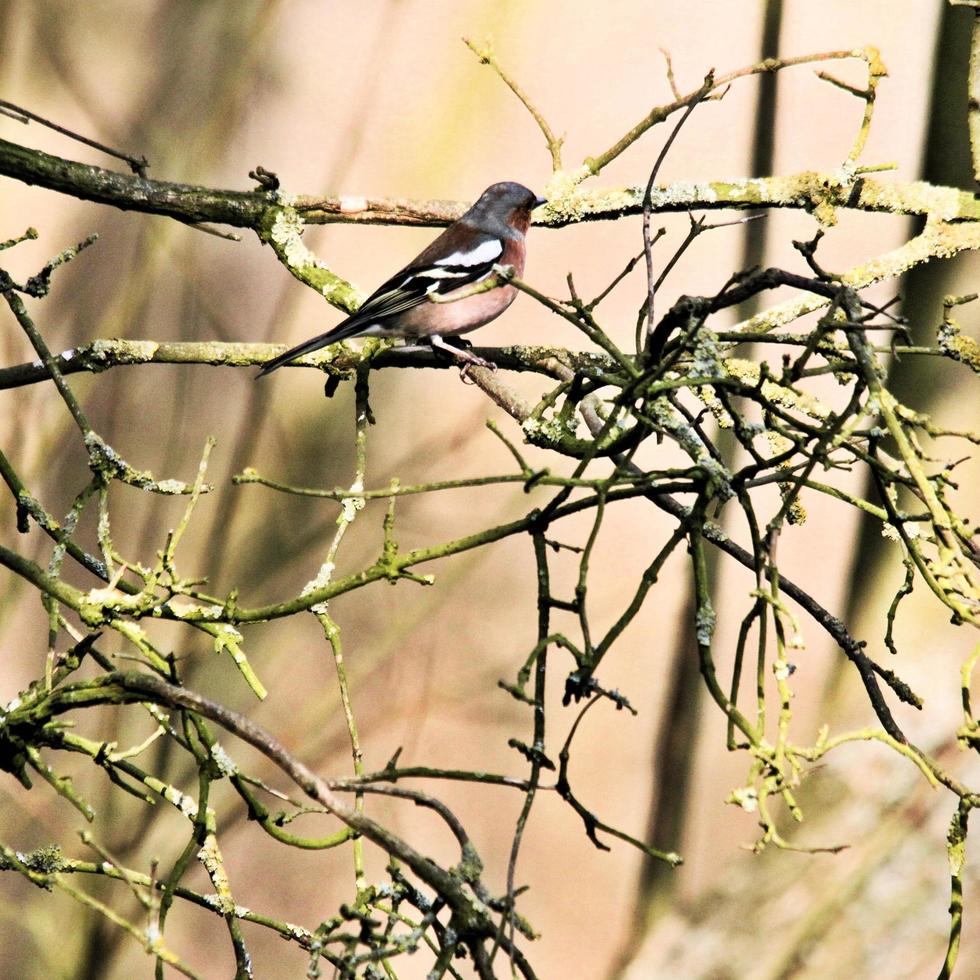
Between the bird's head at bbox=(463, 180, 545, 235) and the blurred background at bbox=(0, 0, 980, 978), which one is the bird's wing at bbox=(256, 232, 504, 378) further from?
the blurred background at bbox=(0, 0, 980, 978)

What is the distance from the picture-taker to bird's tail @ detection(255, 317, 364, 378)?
7.54 feet

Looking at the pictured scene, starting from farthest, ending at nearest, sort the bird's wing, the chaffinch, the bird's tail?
1. the chaffinch
2. the bird's wing
3. the bird's tail

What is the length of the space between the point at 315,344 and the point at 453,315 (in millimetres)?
650

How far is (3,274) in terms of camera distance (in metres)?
1.92

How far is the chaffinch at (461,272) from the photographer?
274 centimetres

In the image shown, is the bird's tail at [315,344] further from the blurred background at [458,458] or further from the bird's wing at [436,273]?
the blurred background at [458,458]

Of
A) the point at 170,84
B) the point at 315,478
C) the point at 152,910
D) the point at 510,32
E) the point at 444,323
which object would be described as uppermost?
the point at 510,32

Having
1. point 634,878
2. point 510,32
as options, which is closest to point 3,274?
point 510,32

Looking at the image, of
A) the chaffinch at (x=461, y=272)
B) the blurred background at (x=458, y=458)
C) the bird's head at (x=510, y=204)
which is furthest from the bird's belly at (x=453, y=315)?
the blurred background at (x=458, y=458)

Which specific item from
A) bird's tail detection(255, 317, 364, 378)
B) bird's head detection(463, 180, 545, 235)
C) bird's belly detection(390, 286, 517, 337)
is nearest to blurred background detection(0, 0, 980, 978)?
bird's head detection(463, 180, 545, 235)

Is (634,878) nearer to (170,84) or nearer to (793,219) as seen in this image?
(793,219)

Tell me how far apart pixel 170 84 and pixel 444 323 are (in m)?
1.12

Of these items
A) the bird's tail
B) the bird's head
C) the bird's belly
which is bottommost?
the bird's tail

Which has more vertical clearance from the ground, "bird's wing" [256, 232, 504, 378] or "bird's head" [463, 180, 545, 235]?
"bird's head" [463, 180, 545, 235]
